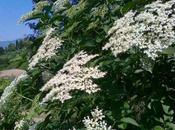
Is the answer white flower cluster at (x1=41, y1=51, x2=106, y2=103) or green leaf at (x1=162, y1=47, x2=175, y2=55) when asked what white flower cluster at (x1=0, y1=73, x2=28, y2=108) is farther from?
green leaf at (x1=162, y1=47, x2=175, y2=55)

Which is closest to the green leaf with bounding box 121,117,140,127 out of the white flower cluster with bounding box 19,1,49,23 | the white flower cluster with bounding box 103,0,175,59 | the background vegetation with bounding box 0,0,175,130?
the background vegetation with bounding box 0,0,175,130

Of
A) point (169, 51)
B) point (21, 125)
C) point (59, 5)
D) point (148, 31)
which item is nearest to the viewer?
point (169, 51)

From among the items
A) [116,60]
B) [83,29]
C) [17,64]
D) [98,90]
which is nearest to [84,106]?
[98,90]

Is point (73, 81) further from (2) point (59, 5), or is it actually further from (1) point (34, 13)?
(1) point (34, 13)

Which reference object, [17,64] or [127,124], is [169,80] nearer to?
[127,124]

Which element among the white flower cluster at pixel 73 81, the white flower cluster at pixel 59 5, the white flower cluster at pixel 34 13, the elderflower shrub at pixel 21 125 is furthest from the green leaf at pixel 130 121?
the white flower cluster at pixel 34 13

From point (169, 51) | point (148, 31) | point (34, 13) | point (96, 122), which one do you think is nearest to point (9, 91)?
point (34, 13)

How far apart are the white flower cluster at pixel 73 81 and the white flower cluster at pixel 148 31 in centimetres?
20

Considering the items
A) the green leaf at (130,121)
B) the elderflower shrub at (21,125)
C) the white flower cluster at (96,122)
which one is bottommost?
the elderflower shrub at (21,125)

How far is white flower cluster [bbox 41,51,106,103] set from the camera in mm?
3379

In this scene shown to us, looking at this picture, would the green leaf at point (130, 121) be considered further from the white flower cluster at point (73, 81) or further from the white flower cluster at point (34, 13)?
the white flower cluster at point (34, 13)

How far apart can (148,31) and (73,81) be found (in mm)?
553

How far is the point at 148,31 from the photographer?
336 cm

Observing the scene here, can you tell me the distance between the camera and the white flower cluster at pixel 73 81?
3.38 meters
